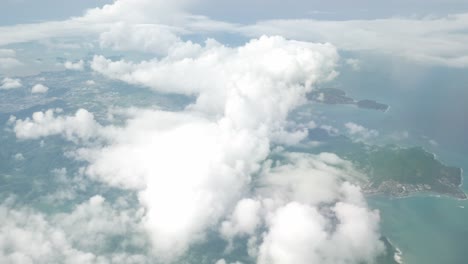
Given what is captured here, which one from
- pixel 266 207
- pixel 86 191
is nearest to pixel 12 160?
pixel 86 191

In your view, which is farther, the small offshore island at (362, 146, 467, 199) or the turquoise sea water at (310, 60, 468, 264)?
the small offshore island at (362, 146, 467, 199)

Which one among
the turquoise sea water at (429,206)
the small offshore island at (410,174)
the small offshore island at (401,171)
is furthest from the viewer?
the small offshore island at (401,171)

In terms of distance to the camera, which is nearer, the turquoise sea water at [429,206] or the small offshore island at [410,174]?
the turquoise sea water at [429,206]

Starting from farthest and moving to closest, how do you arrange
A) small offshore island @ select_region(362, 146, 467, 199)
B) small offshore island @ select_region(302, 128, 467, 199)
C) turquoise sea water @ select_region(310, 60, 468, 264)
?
small offshore island @ select_region(302, 128, 467, 199) → small offshore island @ select_region(362, 146, 467, 199) → turquoise sea water @ select_region(310, 60, 468, 264)

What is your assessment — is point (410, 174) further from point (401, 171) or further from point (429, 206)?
point (429, 206)

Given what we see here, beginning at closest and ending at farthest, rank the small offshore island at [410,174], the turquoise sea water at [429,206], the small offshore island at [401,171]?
the turquoise sea water at [429,206] → the small offshore island at [410,174] → the small offshore island at [401,171]

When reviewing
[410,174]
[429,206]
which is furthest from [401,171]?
[429,206]

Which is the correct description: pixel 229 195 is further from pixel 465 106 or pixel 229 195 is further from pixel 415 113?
pixel 465 106

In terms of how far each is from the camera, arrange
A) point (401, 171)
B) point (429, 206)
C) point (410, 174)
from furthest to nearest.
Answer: point (401, 171)
point (410, 174)
point (429, 206)

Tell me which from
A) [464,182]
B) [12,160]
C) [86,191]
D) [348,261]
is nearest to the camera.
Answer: [348,261]

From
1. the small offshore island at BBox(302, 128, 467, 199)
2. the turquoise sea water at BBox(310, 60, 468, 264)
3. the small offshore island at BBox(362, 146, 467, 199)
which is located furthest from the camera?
the small offshore island at BBox(302, 128, 467, 199)

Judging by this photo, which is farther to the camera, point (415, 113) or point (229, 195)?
point (415, 113)
